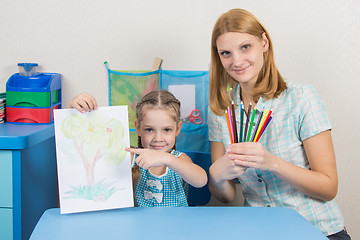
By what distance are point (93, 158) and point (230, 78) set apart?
2.17 feet

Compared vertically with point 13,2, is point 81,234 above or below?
below

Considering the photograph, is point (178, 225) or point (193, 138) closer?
point (178, 225)

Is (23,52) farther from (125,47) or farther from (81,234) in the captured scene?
(81,234)

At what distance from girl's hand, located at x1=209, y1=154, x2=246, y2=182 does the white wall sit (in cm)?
66

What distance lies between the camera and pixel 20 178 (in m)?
1.24

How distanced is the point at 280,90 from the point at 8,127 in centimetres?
102

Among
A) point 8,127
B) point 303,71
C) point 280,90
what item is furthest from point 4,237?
point 303,71

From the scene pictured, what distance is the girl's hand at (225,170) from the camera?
101cm

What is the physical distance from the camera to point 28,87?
5.08 feet

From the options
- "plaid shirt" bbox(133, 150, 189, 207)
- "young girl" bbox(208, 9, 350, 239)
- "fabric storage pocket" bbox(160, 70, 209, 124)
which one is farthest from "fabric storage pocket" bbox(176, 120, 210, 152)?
"plaid shirt" bbox(133, 150, 189, 207)

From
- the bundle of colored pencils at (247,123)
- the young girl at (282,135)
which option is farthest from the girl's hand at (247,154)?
the young girl at (282,135)

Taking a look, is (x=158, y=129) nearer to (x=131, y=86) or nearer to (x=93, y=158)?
(x=93, y=158)

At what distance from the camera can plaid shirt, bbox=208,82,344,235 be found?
3.85 feet

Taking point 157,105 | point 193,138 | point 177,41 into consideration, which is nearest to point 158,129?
point 157,105
